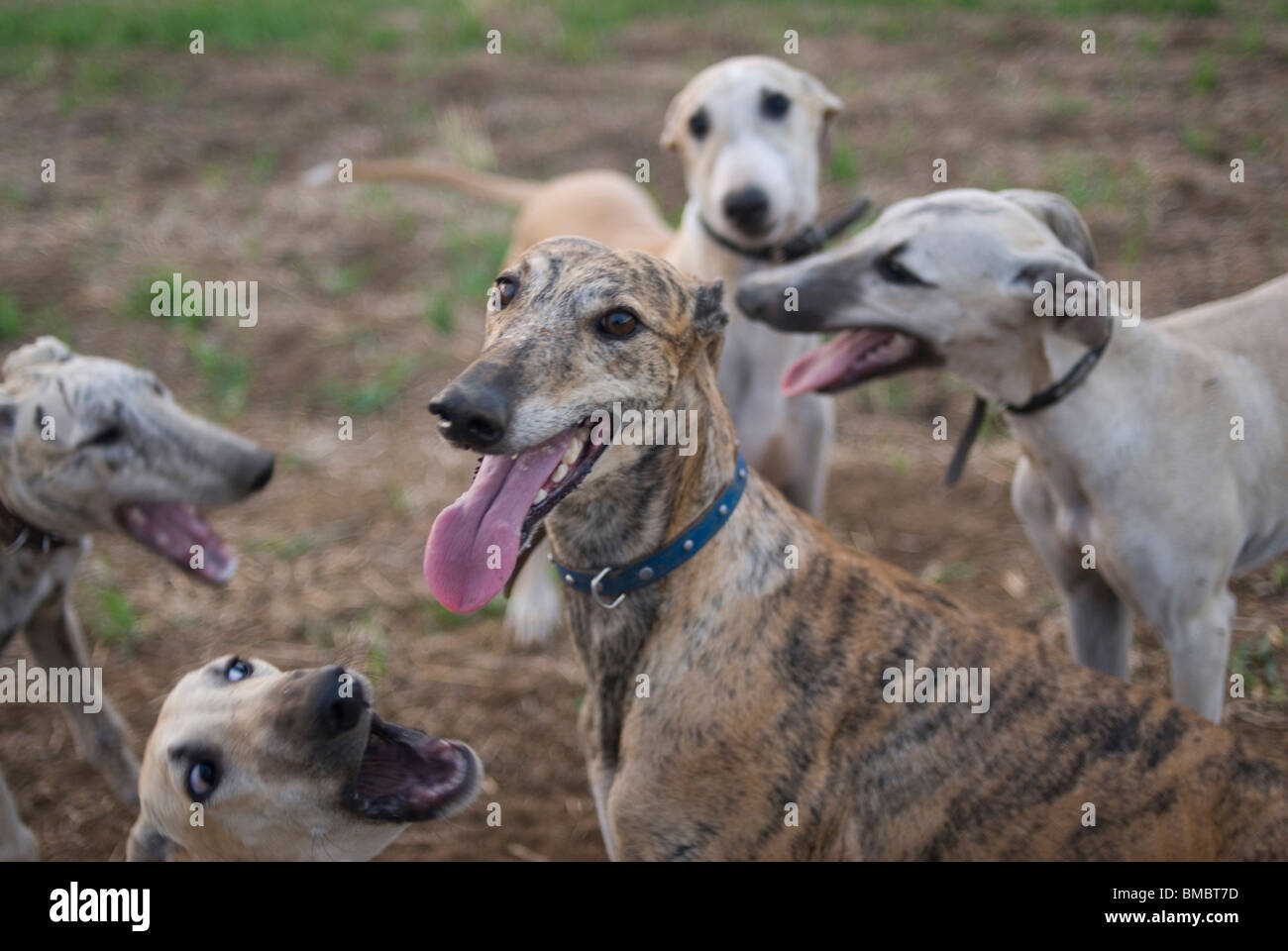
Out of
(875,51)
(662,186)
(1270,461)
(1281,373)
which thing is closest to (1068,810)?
(1270,461)

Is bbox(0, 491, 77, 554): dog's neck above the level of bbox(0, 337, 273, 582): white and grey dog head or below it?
below

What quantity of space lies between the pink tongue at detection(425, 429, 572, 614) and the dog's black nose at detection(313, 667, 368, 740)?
442mm

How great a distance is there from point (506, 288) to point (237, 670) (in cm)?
122

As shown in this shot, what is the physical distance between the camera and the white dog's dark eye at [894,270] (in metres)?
3.34

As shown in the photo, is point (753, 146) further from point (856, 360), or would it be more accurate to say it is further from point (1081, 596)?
point (1081, 596)

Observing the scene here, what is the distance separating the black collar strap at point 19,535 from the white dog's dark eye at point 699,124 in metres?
2.82

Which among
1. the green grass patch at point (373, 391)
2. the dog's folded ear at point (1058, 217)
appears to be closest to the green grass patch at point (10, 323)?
the green grass patch at point (373, 391)

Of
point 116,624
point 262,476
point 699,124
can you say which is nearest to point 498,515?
point 262,476

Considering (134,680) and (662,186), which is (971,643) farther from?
(662,186)

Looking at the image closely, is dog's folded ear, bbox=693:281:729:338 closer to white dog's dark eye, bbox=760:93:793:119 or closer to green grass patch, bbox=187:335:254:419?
white dog's dark eye, bbox=760:93:793:119

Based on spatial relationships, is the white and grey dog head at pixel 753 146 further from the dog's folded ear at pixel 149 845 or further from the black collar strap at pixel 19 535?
the dog's folded ear at pixel 149 845

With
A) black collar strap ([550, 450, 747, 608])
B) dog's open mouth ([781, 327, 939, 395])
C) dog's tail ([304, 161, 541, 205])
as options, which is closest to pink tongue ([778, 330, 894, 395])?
dog's open mouth ([781, 327, 939, 395])

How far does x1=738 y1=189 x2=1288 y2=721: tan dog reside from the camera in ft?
10.5

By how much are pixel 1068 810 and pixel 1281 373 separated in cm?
176
